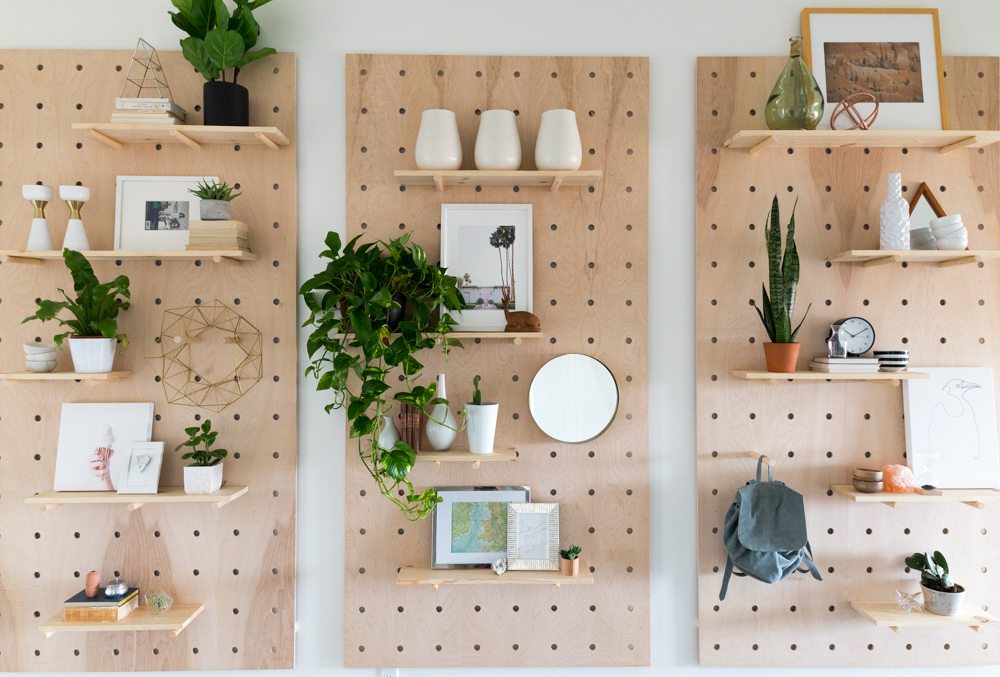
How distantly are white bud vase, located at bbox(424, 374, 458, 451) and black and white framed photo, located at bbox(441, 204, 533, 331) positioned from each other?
0.20 metres

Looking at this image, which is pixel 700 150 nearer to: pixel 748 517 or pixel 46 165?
pixel 748 517

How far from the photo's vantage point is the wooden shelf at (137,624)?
1635 millimetres

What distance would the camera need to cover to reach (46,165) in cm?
177

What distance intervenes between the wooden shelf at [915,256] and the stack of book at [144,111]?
71.4 inches

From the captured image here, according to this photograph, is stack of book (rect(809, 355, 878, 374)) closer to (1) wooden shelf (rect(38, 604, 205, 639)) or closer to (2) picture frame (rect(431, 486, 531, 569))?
(2) picture frame (rect(431, 486, 531, 569))

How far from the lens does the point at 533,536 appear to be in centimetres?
175

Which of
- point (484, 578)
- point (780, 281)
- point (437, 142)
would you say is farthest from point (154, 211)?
point (780, 281)

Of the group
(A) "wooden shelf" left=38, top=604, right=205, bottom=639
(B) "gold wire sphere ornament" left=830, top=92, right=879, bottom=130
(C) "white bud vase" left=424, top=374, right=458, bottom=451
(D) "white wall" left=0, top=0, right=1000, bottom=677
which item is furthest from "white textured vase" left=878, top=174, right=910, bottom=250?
(A) "wooden shelf" left=38, top=604, right=205, bottom=639

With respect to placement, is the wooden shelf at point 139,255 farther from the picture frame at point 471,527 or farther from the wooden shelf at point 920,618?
the wooden shelf at point 920,618

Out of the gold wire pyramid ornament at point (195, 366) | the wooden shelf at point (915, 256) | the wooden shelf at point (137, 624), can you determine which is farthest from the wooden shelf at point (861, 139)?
the wooden shelf at point (137, 624)

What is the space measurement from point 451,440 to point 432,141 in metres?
0.79

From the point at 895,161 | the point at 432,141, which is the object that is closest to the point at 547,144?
the point at 432,141

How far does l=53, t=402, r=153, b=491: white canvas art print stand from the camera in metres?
1.73

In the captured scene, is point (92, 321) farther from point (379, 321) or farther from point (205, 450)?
point (379, 321)
